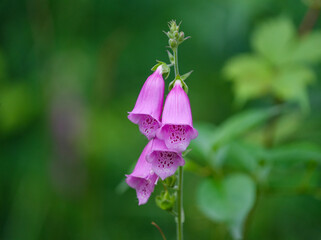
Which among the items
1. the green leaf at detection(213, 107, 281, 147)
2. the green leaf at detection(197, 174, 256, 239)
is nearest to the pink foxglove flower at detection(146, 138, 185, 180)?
the green leaf at detection(197, 174, 256, 239)

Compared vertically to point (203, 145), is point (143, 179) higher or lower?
lower

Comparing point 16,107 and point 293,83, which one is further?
point 16,107

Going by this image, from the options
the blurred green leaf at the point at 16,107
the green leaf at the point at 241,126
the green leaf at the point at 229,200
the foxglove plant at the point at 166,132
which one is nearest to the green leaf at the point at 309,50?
the green leaf at the point at 241,126

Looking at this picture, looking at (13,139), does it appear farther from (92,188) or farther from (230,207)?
(230,207)

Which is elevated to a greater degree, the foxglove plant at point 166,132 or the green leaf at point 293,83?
the green leaf at point 293,83

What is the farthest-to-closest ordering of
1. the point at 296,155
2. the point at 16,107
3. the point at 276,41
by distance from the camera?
the point at 16,107, the point at 276,41, the point at 296,155

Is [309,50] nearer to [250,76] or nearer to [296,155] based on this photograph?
[250,76]

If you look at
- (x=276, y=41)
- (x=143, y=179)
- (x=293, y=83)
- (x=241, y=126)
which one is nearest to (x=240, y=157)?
(x=241, y=126)

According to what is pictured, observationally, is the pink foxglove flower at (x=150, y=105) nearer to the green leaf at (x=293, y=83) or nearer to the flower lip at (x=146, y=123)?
the flower lip at (x=146, y=123)

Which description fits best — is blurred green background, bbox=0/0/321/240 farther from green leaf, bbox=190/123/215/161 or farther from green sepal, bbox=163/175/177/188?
green sepal, bbox=163/175/177/188
